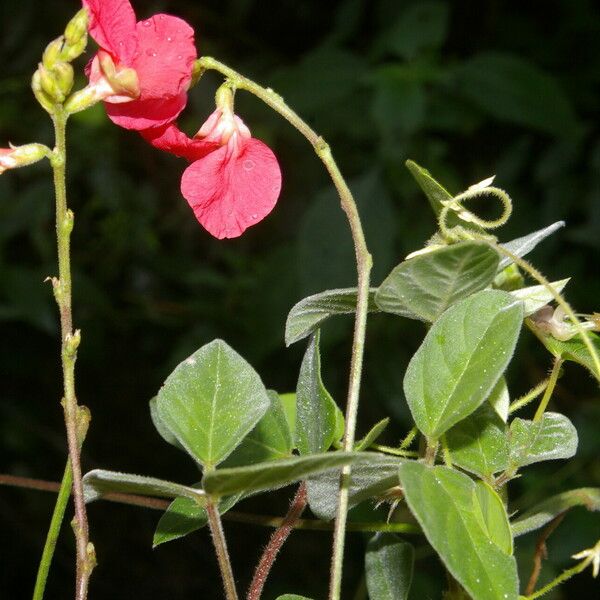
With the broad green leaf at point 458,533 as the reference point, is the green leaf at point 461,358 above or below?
above

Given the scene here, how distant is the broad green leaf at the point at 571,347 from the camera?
1.87ft

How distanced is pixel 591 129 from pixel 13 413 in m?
1.34

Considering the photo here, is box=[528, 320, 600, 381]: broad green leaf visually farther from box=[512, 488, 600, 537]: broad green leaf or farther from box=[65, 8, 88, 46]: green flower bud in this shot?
box=[65, 8, 88, 46]: green flower bud

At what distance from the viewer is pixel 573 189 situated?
194 centimetres

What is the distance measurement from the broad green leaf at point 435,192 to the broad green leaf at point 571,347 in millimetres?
70

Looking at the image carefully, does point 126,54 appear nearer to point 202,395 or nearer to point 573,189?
point 202,395

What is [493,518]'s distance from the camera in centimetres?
48

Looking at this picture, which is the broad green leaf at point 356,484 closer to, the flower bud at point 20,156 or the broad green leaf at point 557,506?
the broad green leaf at point 557,506

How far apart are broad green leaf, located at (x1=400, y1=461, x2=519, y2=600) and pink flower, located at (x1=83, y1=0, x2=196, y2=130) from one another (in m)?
0.24

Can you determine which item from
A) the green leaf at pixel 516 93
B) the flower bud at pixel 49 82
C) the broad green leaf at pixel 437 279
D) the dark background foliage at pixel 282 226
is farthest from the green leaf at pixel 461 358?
the green leaf at pixel 516 93

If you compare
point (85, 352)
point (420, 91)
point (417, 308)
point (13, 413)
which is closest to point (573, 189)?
point (420, 91)

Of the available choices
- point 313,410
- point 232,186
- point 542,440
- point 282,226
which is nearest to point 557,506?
point 542,440

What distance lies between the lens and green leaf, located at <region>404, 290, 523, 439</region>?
49 centimetres

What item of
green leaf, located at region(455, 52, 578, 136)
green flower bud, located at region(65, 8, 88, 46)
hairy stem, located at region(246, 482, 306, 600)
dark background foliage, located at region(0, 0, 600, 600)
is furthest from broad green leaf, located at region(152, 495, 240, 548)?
green leaf, located at region(455, 52, 578, 136)
